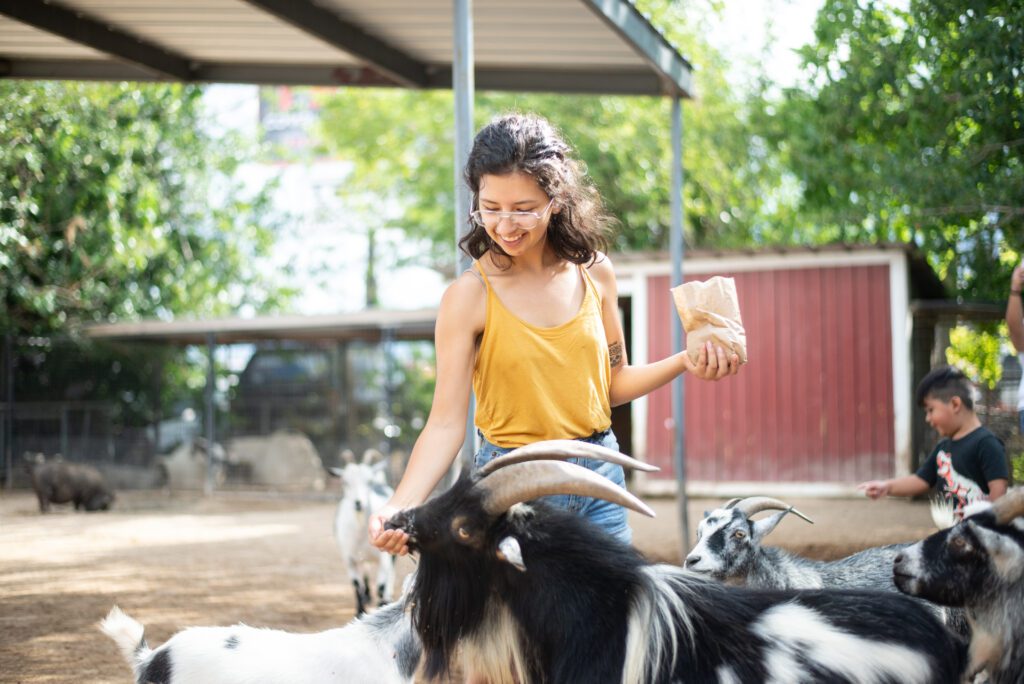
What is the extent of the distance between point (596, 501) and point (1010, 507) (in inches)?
44.0

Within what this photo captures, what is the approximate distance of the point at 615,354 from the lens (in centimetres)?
333

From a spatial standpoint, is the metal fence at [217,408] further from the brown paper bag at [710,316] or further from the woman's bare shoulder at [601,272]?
the brown paper bag at [710,316]

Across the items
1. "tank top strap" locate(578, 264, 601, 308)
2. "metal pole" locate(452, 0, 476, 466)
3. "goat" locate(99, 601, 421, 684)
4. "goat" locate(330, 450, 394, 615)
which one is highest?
"metal pole" locate(452, 0, 476, 466)

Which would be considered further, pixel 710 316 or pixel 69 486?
pixel 69 486

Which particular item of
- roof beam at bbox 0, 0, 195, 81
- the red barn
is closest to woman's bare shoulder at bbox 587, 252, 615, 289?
roof beam at bbox 0, 0, 195, 81

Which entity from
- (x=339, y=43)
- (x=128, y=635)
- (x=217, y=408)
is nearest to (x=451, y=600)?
(x=128, y=635)

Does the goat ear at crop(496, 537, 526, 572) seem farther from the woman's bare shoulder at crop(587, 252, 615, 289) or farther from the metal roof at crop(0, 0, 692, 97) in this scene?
the metal roof at crop(0, 0, 692, 97)

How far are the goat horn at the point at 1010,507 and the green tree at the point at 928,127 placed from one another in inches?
187

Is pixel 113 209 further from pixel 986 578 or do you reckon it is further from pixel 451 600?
pixel 986 578

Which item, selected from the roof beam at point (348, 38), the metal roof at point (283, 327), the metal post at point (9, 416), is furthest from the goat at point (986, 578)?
the metal post at point (9, 416)

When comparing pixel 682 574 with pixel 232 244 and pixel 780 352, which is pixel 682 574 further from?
pixel 232 244

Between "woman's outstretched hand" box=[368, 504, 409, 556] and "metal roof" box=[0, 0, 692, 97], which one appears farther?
"metal roof" box=[0, 0, 692, 97]

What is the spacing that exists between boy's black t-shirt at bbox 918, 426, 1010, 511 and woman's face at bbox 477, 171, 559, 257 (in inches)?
107

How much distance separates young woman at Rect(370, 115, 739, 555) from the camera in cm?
287
